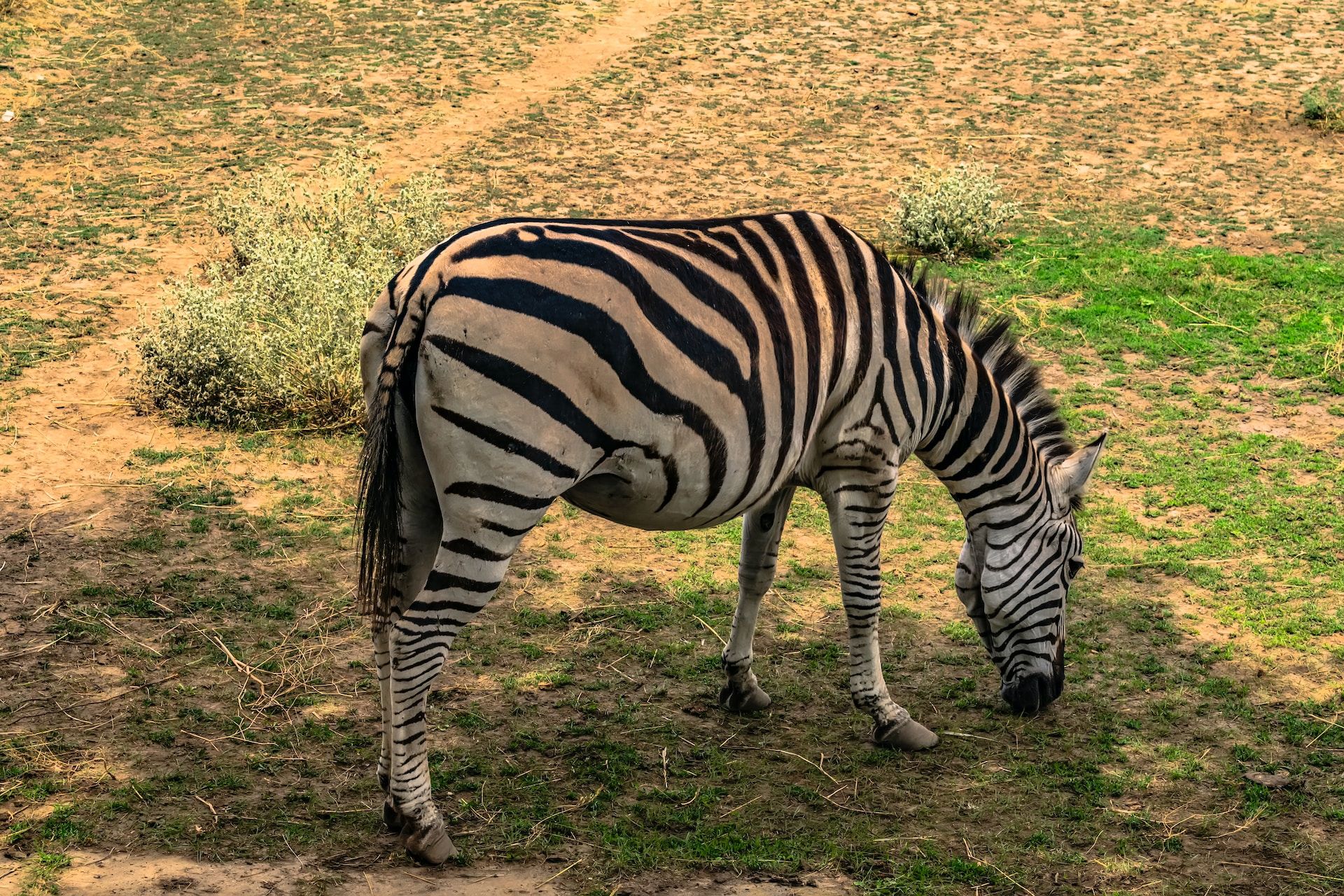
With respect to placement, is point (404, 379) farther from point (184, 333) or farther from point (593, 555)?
point (184, 333)

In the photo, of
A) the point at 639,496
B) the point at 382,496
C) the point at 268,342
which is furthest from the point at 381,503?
the point at 268,342

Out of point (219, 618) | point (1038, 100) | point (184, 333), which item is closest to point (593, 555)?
point (219, 618)

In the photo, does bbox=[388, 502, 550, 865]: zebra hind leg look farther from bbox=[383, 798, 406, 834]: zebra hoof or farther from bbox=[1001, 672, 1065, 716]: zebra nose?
bbox=[1001, 672, 1065, 716]: zebra nose

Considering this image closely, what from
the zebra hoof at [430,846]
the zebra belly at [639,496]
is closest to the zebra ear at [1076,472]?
the zebra belly at [639,496]

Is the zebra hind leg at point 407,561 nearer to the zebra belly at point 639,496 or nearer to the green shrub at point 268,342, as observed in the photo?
the zebra belly at point 639,496

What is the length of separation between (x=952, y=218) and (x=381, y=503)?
8360 mm

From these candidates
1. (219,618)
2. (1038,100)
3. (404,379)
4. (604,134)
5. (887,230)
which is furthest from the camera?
(1038,100)

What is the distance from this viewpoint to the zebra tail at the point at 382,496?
4.39 metres

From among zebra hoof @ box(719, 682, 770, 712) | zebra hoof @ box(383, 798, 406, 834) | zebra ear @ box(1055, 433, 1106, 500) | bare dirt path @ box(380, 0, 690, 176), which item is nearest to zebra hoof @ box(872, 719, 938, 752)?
zebra hoof @ box(719, 682, 770, 712)

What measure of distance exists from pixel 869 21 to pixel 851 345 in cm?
1446

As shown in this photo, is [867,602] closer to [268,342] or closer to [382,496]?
[382,496]

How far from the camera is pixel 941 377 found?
5.44 meters

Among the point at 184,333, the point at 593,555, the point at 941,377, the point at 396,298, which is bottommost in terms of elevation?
the point at 593,555

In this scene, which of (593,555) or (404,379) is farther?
(593,555)
